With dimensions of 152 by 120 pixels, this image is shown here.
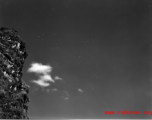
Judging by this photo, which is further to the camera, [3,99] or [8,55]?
[8,55]

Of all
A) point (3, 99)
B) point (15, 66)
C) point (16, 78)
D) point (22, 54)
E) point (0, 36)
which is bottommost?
point (3, 99)

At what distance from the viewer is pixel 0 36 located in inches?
1352

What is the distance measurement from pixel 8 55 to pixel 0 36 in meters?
5.09

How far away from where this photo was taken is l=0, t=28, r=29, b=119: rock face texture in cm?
2852

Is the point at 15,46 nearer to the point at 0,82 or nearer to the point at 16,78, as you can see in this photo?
the point at 16,78

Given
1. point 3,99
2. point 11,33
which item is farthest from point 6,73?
point 11,33

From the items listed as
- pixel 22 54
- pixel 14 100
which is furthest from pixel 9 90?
pixel 22 54

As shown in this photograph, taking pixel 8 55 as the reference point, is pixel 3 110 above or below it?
below

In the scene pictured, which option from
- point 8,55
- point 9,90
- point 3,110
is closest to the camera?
point 3,110

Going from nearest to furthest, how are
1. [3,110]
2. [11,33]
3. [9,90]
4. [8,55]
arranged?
[3,110], [9,90], [8,55], [11,33]

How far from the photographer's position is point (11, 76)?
3228cm

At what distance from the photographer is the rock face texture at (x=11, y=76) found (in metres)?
28.5

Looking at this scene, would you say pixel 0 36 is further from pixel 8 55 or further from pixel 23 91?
pixel 23 91

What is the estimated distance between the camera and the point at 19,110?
102 ft
